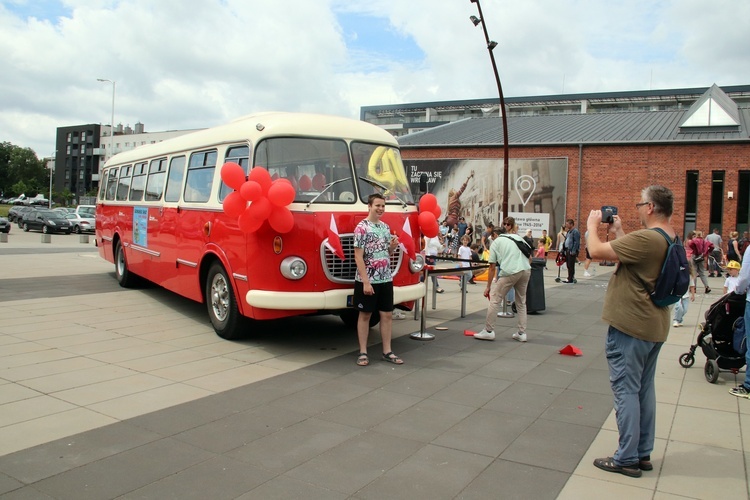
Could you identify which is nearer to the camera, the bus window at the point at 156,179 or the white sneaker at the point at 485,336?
the white sneaker at the point at 485,336

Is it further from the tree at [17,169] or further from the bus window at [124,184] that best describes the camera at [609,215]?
the tree at [17,169]

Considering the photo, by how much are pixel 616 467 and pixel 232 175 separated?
4.98 m

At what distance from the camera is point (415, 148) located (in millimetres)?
33719

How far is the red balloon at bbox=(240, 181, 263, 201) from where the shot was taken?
668cm

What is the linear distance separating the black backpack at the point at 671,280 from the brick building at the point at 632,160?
1019 inches

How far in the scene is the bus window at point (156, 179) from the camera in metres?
10.3

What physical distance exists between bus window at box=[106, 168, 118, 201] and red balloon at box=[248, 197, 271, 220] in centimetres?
802

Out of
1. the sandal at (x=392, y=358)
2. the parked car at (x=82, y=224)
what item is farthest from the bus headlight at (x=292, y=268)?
the parked car at (x=82, y=224)

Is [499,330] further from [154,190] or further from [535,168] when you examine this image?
[535,168]

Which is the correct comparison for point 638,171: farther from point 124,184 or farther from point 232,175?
point 232,175

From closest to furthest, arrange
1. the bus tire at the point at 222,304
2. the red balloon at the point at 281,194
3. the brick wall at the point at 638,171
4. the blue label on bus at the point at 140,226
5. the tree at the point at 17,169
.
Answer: the red balloon at the point at 281,194
the bus tire at the point at 222,304
the blue label on bus at the point at 140,226
the brick wall at the point at 638,171
the tree at the point at 17,169

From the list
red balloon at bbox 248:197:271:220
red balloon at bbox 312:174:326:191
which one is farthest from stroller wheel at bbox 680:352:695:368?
red balloon at bbox 248:197:271:220

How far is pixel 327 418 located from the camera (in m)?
5.15

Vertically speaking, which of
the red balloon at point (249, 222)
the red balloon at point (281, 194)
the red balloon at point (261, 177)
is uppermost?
the red balloon at point (261, 177)
